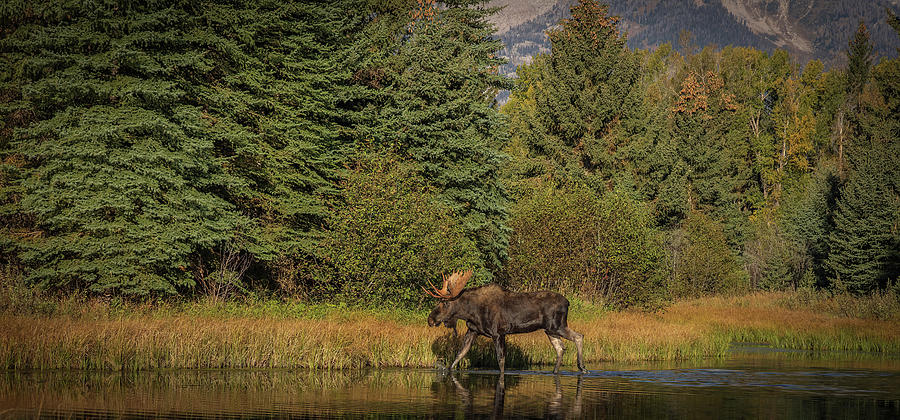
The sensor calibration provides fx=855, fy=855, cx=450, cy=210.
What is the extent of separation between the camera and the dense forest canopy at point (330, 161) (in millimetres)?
27656

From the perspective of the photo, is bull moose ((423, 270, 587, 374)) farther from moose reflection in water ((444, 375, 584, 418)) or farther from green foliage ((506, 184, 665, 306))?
green foliage ((506, 184, 665, 306))

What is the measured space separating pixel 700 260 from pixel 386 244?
34.7 m

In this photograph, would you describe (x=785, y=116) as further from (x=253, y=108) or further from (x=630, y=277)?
(x=253, y=108)

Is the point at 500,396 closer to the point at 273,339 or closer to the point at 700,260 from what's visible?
the point at 273,339

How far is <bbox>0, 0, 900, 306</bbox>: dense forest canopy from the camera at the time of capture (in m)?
27.7

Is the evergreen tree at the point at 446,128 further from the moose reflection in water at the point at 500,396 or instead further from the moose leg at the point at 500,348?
the moose reflection in water at the point at 500,396

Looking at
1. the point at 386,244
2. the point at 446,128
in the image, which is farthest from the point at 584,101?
the point at 386,244

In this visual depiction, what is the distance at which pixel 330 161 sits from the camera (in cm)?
3481

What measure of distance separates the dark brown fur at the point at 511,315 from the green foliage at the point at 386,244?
21.4ft

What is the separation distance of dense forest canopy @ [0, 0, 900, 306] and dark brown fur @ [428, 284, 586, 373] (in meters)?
7.75

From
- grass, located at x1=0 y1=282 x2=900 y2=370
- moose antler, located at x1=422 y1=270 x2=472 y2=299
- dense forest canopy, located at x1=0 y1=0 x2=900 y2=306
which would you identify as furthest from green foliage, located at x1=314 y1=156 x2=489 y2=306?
moose antler, located at x1=422 y1=270 x2=472 y2=299

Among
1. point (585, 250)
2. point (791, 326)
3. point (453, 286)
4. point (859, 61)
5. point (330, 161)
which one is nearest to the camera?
point (453, 286)

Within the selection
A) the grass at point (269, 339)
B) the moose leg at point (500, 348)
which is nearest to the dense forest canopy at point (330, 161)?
the grass at point (269, 339)

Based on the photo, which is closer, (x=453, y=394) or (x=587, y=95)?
(x=453, y=394)
